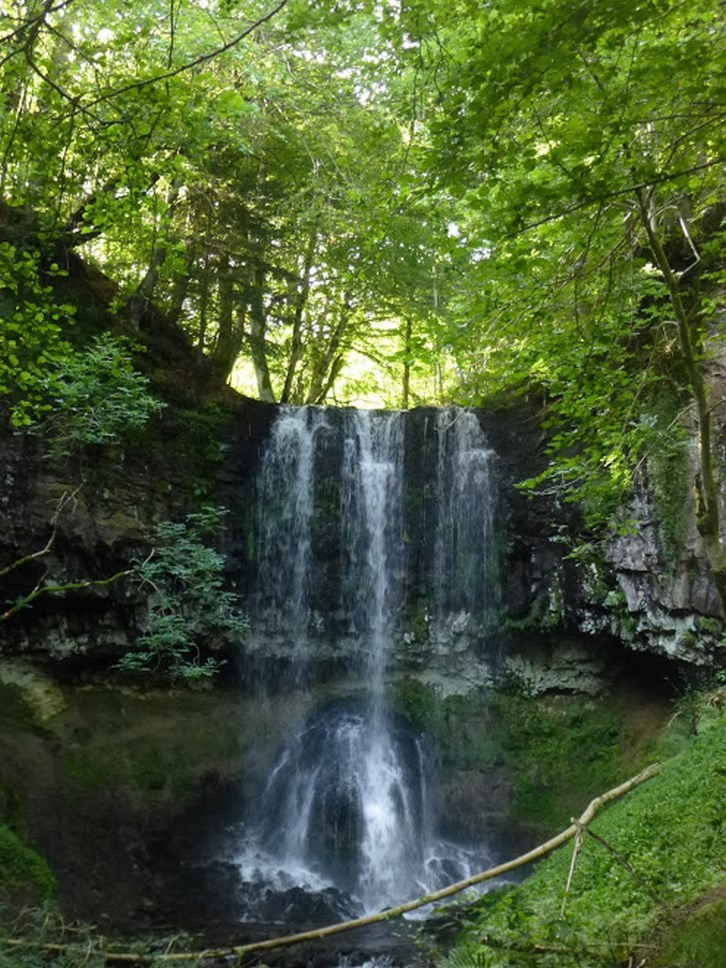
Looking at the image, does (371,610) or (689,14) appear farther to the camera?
(371,610)

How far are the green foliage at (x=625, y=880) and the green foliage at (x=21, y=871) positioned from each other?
4.77m

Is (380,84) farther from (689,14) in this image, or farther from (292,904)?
(292,904)

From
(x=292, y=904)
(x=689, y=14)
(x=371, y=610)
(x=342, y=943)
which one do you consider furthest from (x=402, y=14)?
(x=371, y=610)

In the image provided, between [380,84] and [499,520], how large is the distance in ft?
25.4

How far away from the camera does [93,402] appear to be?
10.5 metres

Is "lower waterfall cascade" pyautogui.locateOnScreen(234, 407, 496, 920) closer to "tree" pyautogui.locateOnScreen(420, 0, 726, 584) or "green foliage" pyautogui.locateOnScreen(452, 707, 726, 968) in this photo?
"green foliage" pyautogui.locateOnScreen(452, 707, 726, 968)

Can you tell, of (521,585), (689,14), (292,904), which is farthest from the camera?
(521,585)

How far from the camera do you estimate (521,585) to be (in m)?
13.7

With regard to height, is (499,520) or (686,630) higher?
(499,520)

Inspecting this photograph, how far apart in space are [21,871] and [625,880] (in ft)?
20.8

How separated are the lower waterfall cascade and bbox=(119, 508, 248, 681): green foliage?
103 centimetres

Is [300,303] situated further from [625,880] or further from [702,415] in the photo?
[625,880]

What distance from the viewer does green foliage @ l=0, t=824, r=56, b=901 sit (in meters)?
7.79

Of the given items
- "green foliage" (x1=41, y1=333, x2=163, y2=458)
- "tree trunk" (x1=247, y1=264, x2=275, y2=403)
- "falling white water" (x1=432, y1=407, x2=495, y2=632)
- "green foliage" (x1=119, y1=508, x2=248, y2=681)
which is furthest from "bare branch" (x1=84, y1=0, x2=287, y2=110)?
"tree trunk" (x1=247, y1=264, x2=275, y2=403)
